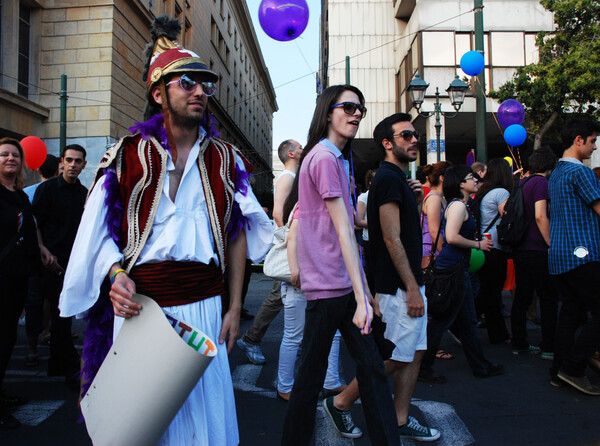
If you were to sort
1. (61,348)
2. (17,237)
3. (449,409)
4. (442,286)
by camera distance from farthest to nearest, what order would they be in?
(61,348) → (442,286) → (17,237) → (449,409)

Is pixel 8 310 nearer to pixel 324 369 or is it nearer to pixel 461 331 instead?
pixel 324 369

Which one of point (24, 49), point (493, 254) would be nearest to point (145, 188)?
point (493, 254)

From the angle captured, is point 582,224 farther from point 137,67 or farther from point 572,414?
point 137,67

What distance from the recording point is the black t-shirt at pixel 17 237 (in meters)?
3.77

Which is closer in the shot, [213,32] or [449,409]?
[449,409]

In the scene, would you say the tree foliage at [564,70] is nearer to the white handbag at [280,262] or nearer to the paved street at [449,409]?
the paved street at [449,409]

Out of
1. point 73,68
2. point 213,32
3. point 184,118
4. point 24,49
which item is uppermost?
point 213,32

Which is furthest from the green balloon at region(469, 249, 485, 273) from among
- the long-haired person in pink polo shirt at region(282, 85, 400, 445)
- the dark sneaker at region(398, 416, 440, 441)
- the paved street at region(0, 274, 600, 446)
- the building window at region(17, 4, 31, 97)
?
the building window at region(17, 4, 31, 97)

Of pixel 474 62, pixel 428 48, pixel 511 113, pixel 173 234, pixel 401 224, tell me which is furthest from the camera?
pixel 428 48

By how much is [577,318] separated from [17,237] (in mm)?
4453

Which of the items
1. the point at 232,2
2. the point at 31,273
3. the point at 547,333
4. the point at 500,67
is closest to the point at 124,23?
the point at 500,67

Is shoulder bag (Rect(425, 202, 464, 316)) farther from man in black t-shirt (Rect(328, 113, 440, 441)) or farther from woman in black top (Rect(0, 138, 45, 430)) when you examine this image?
woman in black top (Rect(0, 138, 45, 430))

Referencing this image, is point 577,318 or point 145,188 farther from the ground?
point 145,188

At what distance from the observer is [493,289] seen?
552cm
